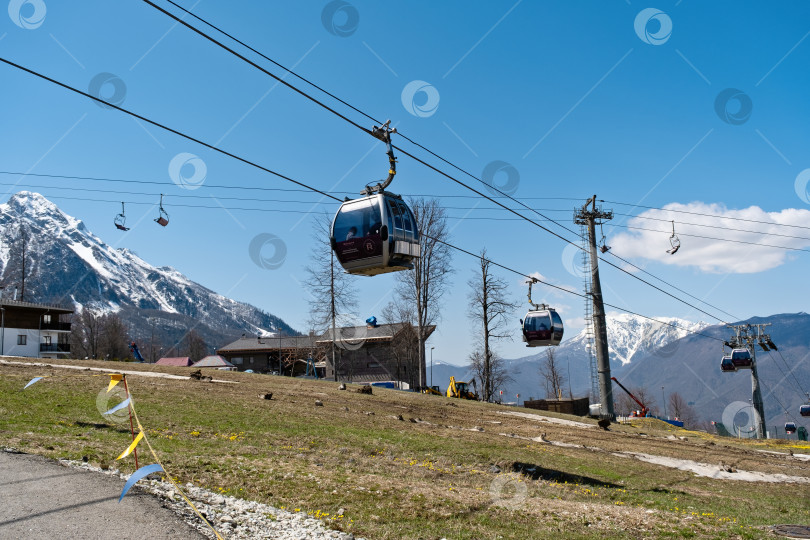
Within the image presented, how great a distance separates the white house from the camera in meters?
65.8

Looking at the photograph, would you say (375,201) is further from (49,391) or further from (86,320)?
(86,320)

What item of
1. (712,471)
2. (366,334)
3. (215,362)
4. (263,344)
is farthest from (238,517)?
(263,344)

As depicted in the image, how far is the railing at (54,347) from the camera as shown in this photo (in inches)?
2805

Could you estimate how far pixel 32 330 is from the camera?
6931cm

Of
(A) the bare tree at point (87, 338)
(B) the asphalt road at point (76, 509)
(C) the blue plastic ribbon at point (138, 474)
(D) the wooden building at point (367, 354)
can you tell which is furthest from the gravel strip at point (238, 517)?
(A) the bare tree at point (87, 338)

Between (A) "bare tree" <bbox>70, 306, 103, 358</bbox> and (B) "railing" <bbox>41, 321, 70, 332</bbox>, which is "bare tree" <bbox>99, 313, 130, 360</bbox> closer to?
(A) "bare tree" <bbox>70, 306, 103, 358</bbox>

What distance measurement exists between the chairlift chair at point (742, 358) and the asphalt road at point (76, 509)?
53.7 meters

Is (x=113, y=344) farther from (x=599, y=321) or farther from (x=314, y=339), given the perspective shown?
(x=599, y=321)

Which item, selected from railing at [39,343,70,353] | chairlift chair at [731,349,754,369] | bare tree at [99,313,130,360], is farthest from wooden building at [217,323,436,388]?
bare tree at [99,313,130,360]

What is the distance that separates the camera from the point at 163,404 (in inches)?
765

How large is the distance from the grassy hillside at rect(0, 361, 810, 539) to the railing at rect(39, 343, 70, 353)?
5270 centimetres

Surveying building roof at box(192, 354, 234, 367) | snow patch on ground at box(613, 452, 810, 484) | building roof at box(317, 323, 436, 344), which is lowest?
snow patch on ground at box(613, 452, 810, 484)

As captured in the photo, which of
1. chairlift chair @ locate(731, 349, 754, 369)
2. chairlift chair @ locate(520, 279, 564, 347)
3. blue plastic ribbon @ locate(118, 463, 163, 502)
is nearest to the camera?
blue plastic ribbon @ locate(118, 463, 163, 502)

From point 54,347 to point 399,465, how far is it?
73.9m
